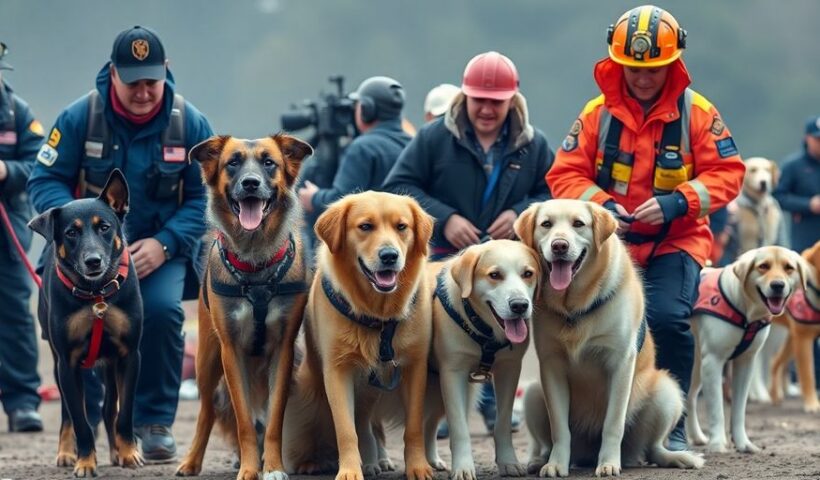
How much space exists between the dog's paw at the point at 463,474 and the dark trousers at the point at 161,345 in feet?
7.53

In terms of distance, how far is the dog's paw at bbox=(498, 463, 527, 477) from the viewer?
7062mm

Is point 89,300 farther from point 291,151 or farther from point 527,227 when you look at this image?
point 527,227

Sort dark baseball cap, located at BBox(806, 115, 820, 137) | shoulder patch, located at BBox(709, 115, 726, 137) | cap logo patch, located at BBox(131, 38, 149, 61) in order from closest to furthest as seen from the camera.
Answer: shoulder patch, located at BBox(709, 115, 726, 137), cap logo patch, located at BBox(131, 38, 149, 61), dark baseball cap, located at BBox(806, 115, 820, 137)

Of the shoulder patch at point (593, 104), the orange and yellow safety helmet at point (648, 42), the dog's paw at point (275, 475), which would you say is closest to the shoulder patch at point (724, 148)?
the orange and yellow safety helmet at point (648, 42)

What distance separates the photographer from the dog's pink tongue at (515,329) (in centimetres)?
675

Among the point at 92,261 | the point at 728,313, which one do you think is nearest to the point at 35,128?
the point at 92,261

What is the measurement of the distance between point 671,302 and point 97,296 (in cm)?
302

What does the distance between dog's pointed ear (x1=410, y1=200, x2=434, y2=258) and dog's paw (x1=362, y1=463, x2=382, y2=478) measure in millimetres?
1238

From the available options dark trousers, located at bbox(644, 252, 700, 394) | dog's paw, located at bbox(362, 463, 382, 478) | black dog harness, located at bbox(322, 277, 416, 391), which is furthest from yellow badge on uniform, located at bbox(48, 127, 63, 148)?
dark trousers, located at bbox(644, 252, 700, 394)

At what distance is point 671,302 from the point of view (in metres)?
7.83

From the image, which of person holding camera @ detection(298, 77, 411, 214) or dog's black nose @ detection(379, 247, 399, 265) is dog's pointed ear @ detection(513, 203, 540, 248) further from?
person holding camera @ detection(298, 77, 411, 214)

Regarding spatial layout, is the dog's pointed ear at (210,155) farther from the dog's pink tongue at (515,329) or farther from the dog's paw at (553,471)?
the dog's paw at (553,471)

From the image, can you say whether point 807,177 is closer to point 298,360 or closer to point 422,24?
point 298,360

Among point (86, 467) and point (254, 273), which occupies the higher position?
point (254, 273)
